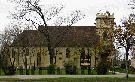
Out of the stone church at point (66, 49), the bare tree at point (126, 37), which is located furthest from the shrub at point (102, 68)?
the stone church at point (66, 49)

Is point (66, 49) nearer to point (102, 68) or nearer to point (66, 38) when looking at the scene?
point (66, 38)

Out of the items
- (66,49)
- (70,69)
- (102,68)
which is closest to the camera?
(102,68)

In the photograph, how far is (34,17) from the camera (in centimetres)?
6331

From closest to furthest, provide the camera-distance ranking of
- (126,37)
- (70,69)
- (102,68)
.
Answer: (126,37) → (102,68) → (70,69)

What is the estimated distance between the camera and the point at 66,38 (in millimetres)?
94750

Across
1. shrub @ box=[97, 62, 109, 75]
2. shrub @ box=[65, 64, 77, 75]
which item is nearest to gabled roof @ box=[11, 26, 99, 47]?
shrub @ box=[65, 64, 77, 75]

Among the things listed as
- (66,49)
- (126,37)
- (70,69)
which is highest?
(126,37)

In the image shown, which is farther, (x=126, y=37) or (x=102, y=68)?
(x=102, y=68)

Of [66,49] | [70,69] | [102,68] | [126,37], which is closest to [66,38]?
[66,49]

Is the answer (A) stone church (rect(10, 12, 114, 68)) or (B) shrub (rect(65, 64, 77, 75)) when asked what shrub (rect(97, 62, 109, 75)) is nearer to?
(B) shrub (rect(65, 64, 77, 75))

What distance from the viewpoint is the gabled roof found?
77963mm

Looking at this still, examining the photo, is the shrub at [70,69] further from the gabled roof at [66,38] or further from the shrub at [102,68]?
the gabled roof at [66,38]

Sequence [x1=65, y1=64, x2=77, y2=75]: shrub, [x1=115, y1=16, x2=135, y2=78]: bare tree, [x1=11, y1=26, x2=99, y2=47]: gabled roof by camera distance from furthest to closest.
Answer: [x1=11, y1=26, x2=99, y2=47]: gabled roof, [x1=65, y1=64, x2=77, y2=75]: shrub, [x1=115, y1=16, x2=135, y2=78]: bare tree

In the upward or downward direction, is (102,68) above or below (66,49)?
below
